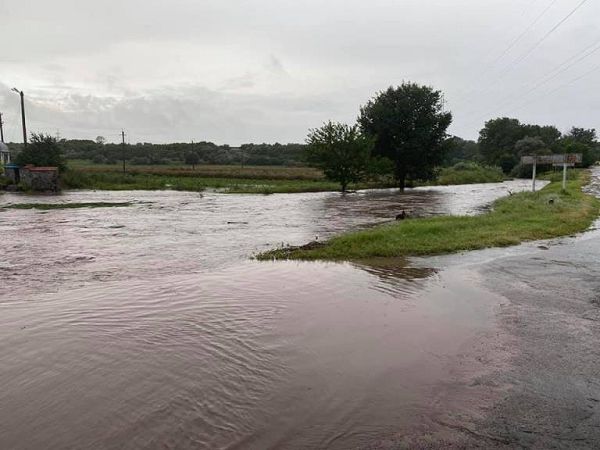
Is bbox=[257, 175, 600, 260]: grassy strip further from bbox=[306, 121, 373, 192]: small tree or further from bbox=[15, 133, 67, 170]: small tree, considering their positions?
bbox=[15, 133, 67, 170]: small tree

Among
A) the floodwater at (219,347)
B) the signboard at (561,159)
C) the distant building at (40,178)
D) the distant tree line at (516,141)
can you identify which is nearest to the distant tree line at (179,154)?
the distant tree line at (516,141)

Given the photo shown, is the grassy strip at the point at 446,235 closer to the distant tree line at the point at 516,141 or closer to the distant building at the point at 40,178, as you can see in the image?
the distant building at the point at 40,178

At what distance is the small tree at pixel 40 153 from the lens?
3978 centimetres

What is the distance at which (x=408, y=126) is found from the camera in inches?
1725

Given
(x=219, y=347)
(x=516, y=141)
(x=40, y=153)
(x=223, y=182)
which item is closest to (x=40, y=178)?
(x=40, y=153)

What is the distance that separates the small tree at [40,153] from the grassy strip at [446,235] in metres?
33.4

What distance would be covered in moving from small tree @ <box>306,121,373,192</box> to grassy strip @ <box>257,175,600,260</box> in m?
19.4

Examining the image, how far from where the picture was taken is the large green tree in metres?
43.6

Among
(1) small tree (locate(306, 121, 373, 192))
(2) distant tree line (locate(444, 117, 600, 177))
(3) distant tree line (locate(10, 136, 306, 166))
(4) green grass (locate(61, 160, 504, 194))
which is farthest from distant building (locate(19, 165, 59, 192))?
(2) distant tree line (locate(444, 117, 600, 177))

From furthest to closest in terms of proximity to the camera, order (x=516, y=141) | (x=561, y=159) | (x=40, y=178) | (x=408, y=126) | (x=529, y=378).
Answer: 1. (x=516, y=141)
2. (x=408, y=126)
3. (x=40, y=178)
4. (x=561, y=159)
5. (x=529, y=378)

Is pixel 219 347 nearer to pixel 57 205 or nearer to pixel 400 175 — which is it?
pixel 57 205

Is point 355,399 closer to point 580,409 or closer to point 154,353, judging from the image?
point 580,409

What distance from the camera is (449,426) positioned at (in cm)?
428

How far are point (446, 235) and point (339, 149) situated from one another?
25.3 m
